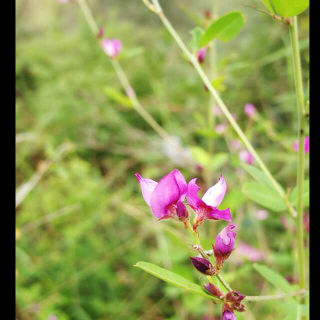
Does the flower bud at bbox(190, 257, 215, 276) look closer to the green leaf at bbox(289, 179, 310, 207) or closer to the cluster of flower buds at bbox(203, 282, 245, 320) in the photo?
the cluster of flower buds at bbox(203, 282, 245, 320)

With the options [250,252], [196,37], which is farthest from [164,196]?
[250,252]

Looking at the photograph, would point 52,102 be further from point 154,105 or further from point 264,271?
point 264,271

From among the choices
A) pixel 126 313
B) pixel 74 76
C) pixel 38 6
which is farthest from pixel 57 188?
pixel 38 6

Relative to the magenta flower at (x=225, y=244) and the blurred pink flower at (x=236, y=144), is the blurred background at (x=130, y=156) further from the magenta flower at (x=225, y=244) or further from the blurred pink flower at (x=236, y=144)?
the magenta flower at (x=225, y=244)

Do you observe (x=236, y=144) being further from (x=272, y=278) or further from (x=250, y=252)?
(x=272, y=278)

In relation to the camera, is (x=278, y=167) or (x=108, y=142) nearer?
(x=278, y=167)

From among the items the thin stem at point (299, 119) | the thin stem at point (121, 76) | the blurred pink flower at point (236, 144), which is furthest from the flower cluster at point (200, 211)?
the blurred pink flower at point (236, 144)

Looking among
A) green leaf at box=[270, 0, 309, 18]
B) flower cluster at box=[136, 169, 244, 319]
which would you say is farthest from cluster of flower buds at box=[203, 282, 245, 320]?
green leaf at box=[270, 0, 309, 18]
